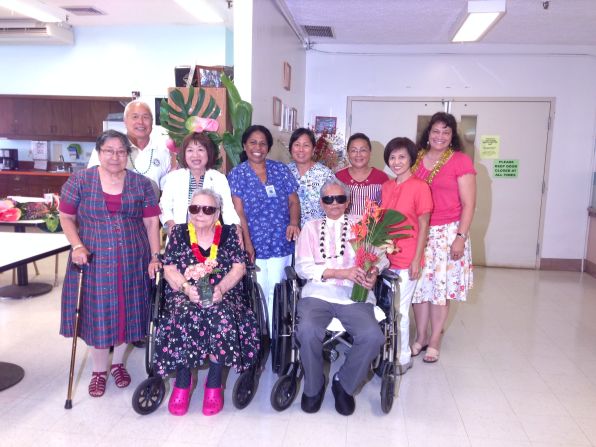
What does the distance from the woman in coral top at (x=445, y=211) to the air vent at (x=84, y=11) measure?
445 cm

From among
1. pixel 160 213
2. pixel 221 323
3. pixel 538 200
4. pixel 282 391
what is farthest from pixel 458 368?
pixel 538 200

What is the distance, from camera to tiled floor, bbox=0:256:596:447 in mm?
2189

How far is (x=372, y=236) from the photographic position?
7.89ft

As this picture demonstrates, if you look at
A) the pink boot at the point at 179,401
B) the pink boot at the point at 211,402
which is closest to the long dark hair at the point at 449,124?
the pink boot at the point at 211,402

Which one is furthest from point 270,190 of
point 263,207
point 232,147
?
point 232,147

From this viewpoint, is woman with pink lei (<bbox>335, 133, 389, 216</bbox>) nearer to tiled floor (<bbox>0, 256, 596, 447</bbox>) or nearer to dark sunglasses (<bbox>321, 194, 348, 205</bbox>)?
dark sunglasses (<bbox>321, 194, 348, 205</bbox>)

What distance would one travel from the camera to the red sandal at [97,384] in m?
2.50

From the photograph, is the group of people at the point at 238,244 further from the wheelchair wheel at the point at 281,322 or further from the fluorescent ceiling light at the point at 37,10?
the fluorescent ceiling light at the point at 37,10

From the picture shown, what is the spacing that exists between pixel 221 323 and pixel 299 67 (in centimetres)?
388

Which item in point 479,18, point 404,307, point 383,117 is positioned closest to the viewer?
point 404,307

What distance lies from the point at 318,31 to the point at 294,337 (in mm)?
3952

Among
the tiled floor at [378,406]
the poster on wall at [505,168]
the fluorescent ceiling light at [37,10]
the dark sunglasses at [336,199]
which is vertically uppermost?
the fluorescent ceiling light at [37,10]

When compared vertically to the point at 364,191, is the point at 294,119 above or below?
above

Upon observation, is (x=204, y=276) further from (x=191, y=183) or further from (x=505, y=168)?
(x=505, y=168)
